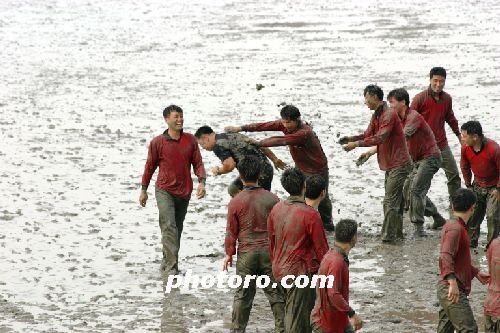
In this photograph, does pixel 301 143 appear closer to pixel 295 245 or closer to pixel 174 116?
pixel 174 116

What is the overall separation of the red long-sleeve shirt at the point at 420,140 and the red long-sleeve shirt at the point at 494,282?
483cm

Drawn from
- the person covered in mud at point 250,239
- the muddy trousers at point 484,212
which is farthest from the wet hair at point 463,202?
the muddy trousers at point 484,212

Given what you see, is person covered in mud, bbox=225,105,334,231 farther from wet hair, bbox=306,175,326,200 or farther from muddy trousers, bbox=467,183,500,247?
wet hair, bbox=306,175,326,200

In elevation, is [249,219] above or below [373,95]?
below

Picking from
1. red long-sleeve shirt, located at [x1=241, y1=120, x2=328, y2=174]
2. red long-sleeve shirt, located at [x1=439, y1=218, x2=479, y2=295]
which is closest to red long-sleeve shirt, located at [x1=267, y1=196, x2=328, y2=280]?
red long-sleeve shirt, located at [x1=439, y1=218, x2=479, y2=295]

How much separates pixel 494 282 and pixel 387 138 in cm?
461

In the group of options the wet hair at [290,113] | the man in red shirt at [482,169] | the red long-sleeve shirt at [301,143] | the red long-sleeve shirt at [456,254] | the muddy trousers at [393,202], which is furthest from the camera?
the muddy trousers at [393,202]

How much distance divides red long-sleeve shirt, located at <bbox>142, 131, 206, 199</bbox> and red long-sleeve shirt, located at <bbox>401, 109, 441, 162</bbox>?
8.45 feet

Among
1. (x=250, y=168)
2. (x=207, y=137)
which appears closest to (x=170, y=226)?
(x=207, y=137)

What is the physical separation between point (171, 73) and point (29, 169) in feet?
29.6

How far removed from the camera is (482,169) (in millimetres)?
12273

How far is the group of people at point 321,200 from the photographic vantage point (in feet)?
28.3

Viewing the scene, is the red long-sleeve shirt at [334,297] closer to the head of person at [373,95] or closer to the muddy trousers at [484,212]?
the muddy trousers at [484,212]

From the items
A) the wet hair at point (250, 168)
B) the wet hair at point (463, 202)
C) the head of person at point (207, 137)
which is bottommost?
the wet hair at point (463, 202)
